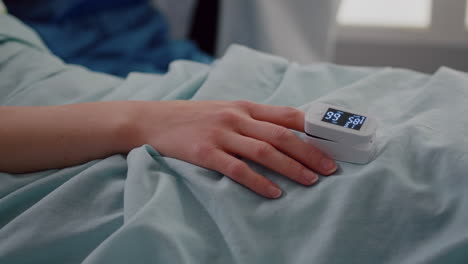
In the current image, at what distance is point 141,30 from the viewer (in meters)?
1.53

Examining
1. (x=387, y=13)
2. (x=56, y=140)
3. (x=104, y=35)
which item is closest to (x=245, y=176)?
(x=56, y=140)

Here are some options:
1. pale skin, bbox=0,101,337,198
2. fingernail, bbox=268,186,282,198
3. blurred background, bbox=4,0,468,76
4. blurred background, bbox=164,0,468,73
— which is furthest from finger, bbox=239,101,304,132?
blurred background, bbox=164,0,468,73

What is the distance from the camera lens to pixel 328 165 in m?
0.65

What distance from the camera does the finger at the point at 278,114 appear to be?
28.0 inches

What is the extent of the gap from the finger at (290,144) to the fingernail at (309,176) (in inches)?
0.5

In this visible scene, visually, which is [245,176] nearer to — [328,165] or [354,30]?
[328,165]

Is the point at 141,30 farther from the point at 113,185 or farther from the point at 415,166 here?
the point at 415,166

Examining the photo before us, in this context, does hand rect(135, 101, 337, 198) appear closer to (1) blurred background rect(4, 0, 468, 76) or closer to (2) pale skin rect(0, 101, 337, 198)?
Result: (2) pale skin rect(0, 101, 337, 198)

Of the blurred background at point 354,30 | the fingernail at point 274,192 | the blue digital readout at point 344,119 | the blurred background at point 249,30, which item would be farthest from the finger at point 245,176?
the blurred background at point 354,30

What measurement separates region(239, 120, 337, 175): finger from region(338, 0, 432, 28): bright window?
1.36m

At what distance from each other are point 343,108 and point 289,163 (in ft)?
0.38

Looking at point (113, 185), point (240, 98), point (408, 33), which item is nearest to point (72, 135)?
point (113, 185)

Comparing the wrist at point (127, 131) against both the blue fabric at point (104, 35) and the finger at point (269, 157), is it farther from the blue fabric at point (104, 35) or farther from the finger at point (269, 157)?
the blue fabric at point (104, 35)

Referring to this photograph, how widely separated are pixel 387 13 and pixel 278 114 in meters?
1.47
